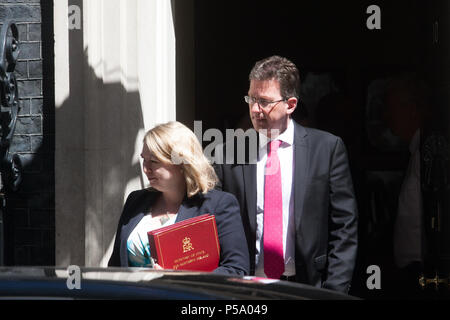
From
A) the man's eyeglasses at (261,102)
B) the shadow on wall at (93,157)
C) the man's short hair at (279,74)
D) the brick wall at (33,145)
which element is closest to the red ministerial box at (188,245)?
the man's eyeglasses at (261,102)

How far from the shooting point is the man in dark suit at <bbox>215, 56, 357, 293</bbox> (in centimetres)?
392

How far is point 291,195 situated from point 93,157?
1.93 m

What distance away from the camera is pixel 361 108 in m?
8.38

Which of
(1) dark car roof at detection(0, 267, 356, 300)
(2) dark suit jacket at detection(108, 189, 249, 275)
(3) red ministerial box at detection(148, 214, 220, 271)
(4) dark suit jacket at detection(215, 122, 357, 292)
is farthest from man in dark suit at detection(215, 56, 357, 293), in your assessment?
(1) dark car roof at detection(0, 267, 356, 300)

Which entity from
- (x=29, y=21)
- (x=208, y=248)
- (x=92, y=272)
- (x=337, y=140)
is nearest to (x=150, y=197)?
(x=208, y=248)

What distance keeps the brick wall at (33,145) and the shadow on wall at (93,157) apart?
0.74ft

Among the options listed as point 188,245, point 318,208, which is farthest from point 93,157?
point 188,245

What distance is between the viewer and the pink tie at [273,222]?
387 centimetres

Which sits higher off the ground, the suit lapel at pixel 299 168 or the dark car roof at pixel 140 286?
the suit lapel at pixel 299 168

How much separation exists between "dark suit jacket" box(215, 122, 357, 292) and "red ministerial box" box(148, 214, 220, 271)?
479mm

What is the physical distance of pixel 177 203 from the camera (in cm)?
376

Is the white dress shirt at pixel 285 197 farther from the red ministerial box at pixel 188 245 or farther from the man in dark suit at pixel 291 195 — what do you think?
the red ministerial box at pixel 188 245

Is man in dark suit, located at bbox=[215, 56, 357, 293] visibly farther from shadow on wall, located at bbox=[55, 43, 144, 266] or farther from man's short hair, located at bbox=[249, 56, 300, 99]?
shadow on wall, located at bbox=[55, 43, 144, 266]

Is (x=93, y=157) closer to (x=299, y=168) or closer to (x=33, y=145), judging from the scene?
(x=33, y=145)
